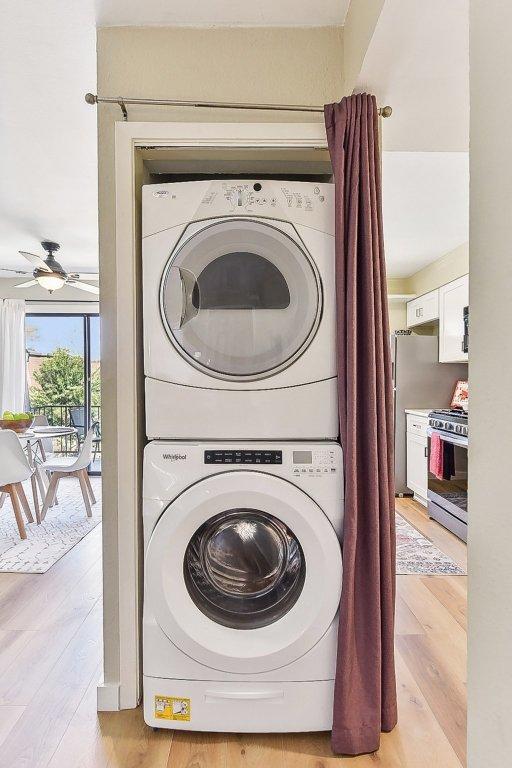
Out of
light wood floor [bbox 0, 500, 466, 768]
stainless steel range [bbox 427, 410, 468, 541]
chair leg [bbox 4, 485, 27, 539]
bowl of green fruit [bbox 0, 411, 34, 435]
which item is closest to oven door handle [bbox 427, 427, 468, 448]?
stainless steel range [bbox 427, 410, 468, 541]

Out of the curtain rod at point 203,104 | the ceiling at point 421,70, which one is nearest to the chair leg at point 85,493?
the curtain rod at point 203,104

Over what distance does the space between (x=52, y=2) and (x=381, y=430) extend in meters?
1.85

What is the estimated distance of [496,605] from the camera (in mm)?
549

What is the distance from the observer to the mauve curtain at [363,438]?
148 cm

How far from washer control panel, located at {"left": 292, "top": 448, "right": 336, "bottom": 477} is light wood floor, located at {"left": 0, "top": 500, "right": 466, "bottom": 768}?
89 centimetres

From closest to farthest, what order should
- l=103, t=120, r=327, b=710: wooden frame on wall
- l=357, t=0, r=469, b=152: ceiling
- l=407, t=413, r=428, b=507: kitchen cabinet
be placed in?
l=357, t=0, r=469, b=152: ceiling → l=103, t=120, r=327, b=710: wooden frame on wall → l=407, t=413, r=428, b=507: kitchen cabinet

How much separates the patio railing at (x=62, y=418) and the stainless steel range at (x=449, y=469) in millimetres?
4135

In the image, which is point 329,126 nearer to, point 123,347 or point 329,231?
point 329,231

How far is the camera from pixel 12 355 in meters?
6.02

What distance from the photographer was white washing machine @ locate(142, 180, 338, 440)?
158cm

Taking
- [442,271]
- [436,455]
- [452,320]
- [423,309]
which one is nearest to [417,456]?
[436,455]

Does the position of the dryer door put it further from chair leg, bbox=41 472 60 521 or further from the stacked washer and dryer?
chair leg, bbox=41 472 60 521

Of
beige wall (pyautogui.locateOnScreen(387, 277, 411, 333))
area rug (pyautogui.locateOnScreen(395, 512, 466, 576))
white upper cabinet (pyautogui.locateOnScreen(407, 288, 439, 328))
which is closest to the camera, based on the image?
area rug (pyautogui.locateOnScreen(395, 512, 466, 576))

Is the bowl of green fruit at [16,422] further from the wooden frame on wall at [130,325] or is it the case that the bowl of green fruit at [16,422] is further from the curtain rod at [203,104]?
the curtain rod at [203,104]
